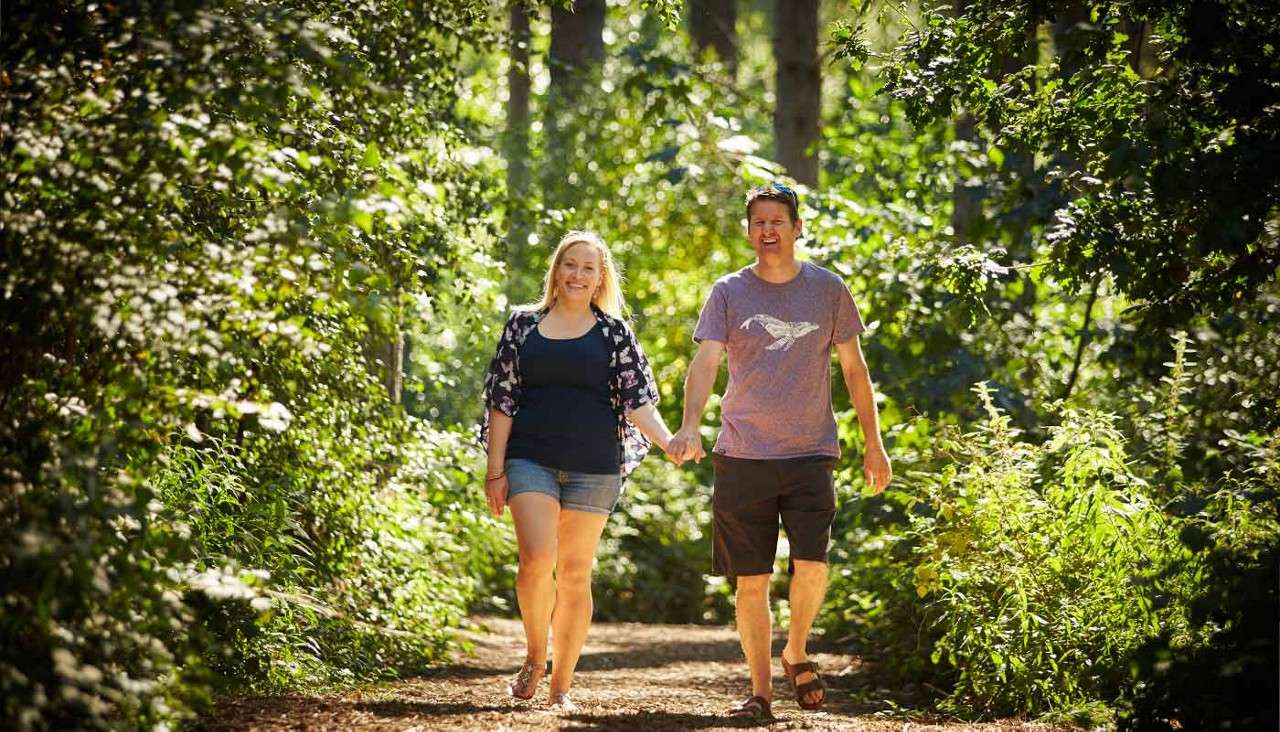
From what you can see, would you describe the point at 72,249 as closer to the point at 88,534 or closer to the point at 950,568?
the point at 88,534

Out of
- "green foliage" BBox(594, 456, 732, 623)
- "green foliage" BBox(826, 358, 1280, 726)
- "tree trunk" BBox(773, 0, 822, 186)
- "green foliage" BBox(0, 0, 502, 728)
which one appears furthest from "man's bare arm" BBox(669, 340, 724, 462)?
"green foliage" BBox(594, 456, 732, 623)

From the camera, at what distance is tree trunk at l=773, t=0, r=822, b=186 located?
1236 cm

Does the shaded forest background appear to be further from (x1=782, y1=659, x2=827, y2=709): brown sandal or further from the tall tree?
the tall tree

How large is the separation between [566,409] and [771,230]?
120 centimetres

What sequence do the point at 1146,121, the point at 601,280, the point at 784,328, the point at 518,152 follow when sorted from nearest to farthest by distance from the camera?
the point at 1146,121 → the point at 784,328 → the point at 601,280 → the point at 518,152

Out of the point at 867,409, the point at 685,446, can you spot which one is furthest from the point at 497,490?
the point at 867,409

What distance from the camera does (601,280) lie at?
250 inches

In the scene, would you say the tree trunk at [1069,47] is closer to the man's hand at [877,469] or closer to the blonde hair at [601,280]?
the man's hand at [877,469]

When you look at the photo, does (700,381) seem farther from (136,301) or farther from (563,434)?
(136,301)

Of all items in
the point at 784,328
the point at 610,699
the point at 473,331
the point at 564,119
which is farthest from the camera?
the point at 564,119

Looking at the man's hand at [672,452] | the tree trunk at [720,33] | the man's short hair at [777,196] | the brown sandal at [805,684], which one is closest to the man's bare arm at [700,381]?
the man's hand at [672,452]

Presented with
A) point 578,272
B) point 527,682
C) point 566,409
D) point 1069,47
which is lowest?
point 527,682

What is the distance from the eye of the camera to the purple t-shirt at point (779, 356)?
234 inches

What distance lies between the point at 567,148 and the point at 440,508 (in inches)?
258
